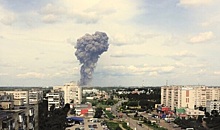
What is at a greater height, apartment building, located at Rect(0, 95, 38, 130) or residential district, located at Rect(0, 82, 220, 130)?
apartment building, located at Rect(0, 95, 38, 130)

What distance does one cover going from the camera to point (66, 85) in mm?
51344

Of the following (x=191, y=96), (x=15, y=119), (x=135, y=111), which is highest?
(x=15, y=119)

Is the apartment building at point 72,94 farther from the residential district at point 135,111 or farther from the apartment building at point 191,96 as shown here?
the apartment building at point 191,96

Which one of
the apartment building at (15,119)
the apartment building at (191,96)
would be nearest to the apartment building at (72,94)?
the apartment building at (191,96)

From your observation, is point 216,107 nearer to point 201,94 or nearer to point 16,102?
point 201,94

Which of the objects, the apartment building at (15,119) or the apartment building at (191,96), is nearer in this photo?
the apartment building at (15,119)

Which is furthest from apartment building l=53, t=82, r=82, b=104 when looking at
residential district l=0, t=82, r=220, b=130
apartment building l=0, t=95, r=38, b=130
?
apartment building l=0, t=95, r=38, b=130

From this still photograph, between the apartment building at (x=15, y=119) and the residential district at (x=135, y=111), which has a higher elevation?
the apartment building at (x=15, y=119)

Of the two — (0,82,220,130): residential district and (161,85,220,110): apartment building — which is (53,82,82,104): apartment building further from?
(161,85,220,110): apartment building

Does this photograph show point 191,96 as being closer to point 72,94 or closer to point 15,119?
point 72,94

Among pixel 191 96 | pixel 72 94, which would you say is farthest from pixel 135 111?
pixel 72 94

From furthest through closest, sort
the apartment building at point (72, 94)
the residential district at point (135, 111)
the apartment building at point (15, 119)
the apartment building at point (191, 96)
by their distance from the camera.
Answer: the apartment building at point (72, 94) → the apartment building at point (191, 96) → the residential district at point (135, 111) → the apartment building at point (15, 119)

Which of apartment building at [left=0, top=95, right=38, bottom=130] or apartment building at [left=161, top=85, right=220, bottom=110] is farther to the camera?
apartment building at [left=161, top=85, right=220, bottom=110]

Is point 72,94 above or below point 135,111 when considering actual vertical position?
above
